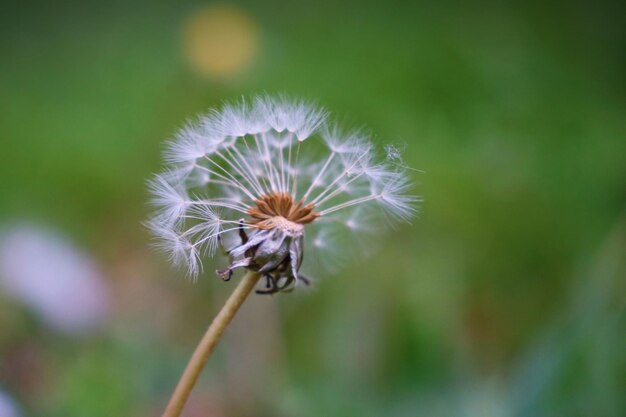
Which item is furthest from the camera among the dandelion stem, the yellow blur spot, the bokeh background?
the yellow blur spot

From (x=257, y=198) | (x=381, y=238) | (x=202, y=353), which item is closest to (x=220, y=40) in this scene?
(x=381, y=238)

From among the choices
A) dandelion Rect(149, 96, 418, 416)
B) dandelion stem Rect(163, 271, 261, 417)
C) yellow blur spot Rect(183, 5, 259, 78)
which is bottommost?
dandelion stem Rect(163, 271, 261, 417)

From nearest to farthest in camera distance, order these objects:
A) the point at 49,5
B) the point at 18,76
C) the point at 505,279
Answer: the point at 505,279, the point at 18,76, the point at 49,5

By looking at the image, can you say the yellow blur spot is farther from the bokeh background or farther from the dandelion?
the dandelion

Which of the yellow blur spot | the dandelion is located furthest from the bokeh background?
the dandelion

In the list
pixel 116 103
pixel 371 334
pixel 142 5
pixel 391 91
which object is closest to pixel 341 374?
pixel 371 334

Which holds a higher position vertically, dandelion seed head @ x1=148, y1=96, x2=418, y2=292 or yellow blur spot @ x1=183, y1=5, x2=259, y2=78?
yellow blur spot @ x1=183, y1=5, x2=259, y2=78

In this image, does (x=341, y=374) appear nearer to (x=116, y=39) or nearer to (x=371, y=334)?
(x=371, y=334)

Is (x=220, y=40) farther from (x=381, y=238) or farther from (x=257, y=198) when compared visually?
(x=257, y=198)
